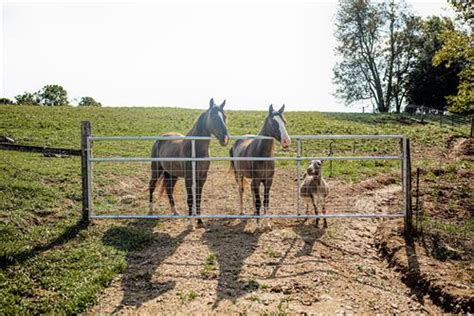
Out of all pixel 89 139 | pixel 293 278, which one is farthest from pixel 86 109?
pixel 293 278

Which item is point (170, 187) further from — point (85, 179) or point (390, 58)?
point (390, 58)

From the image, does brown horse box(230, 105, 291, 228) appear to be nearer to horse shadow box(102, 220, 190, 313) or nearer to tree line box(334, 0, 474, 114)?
horse shadow box(102, 220, 190, 313)

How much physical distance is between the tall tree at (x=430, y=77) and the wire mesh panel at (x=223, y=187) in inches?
1049

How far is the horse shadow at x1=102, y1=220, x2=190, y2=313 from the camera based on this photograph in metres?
5.00

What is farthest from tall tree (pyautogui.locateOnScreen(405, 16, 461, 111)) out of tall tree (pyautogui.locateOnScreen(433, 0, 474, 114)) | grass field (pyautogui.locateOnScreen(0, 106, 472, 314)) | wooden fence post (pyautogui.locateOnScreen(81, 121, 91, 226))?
wooden fence post (pyautogui.locateOnScreen(81, 121, 91, 226))

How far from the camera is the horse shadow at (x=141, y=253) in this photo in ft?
16.4

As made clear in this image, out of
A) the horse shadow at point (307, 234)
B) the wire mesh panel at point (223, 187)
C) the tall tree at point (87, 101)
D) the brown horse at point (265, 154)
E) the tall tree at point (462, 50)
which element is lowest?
the horse shadow at point (307, 234)

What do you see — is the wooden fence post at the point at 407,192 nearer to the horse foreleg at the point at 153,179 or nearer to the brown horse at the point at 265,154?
the brown horse at the point at 265,154

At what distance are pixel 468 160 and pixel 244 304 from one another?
12599 millimetres

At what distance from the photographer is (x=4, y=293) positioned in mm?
4746

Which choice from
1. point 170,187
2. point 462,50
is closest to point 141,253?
point 170,187

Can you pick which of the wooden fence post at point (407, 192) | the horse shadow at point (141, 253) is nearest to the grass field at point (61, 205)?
the horse shadow at point (141, 253)

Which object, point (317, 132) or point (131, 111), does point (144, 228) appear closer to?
point (317, 132)

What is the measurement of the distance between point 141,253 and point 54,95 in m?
66.3
